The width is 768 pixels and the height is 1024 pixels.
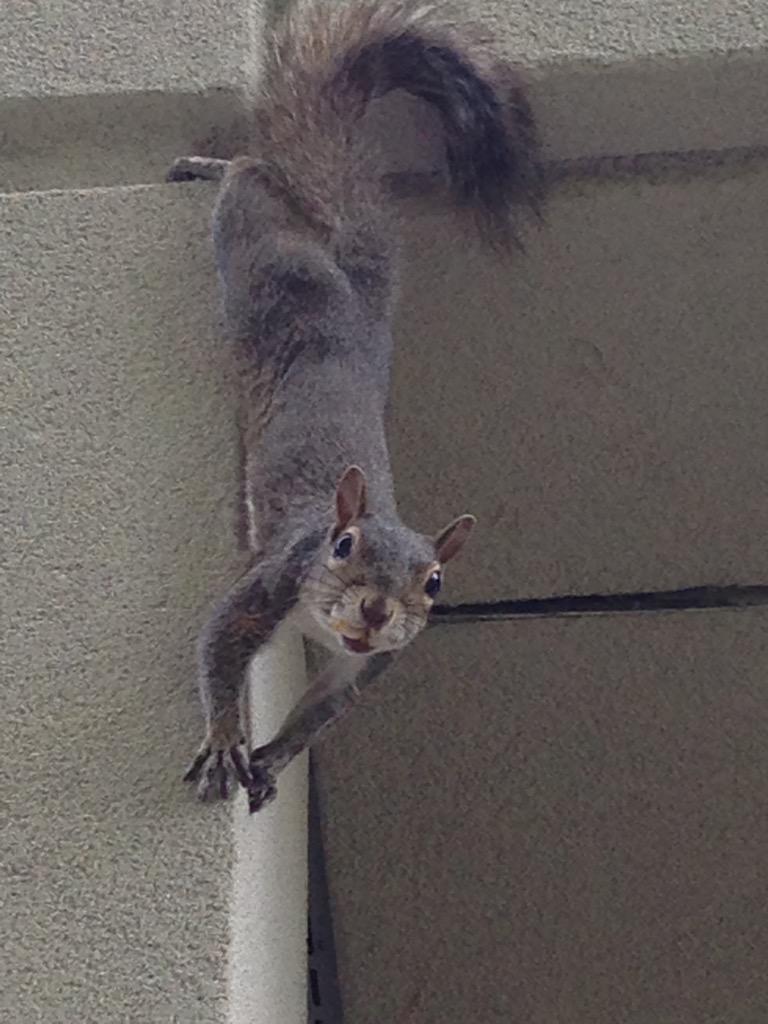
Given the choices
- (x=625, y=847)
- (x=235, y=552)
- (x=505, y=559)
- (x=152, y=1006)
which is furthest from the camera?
(x=625, y=847)

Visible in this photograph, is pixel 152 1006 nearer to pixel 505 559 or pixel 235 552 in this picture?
pixel 235 552

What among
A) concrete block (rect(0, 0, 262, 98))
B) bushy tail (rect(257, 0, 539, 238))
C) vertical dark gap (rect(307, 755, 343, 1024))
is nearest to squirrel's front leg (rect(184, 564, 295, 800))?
bushy tail (rect(257, 0, 539, 238))

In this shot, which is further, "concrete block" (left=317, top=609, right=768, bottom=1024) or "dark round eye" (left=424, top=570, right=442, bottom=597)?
"concrete block" (left=317, top=609, right=768, bottom=1024)

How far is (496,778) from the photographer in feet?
5.54

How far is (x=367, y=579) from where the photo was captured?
3.20ft

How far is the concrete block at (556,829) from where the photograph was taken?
165 centimetres

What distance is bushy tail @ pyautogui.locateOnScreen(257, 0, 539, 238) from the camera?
124cm

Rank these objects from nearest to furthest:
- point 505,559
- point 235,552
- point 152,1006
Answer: point 152,1006 < point 235,552 < point 505,559

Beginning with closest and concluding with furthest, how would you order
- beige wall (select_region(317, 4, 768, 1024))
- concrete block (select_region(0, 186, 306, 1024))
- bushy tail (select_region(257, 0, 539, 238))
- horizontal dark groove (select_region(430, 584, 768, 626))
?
concrete block (select_region(0, 186, 306, 1024)) < bushy tail (select_region(257, 0, 539, 238)) < beige wall (select_region(317, 4, 768, 1024)) < horizontal dark groove (select_region(430, 584, 768, 626))

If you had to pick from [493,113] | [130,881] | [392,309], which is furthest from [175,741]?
[493,113]

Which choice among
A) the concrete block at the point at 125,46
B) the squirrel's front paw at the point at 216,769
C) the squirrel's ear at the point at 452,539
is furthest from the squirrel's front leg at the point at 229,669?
the concrete block at the point at 125,46

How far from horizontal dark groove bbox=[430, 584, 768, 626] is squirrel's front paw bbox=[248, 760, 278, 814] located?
60cm

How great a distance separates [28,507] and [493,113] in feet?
1.59

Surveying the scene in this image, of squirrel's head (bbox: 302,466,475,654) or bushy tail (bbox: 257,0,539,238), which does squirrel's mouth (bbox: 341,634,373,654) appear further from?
bushy tail (bbox: 257,0,539,238)
